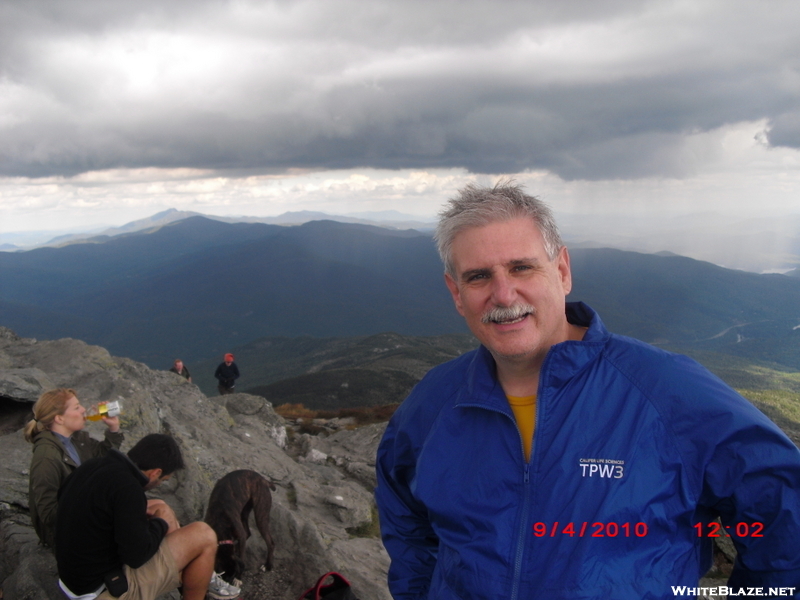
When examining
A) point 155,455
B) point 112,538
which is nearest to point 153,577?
point 112,538

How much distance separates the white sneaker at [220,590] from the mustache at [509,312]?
20.7ft

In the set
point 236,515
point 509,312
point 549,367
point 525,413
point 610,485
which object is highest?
point 509,312

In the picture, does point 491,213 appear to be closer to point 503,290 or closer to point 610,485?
point 503,290

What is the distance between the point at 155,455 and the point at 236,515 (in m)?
2.44

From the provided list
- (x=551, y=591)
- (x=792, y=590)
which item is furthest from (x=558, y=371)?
(x=792, y=590)

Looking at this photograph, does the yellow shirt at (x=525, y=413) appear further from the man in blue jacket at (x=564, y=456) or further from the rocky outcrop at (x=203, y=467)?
the rocky outcrop at (x=203, y=467)

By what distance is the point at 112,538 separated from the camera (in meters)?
5.54

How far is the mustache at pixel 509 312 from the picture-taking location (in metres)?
3.27

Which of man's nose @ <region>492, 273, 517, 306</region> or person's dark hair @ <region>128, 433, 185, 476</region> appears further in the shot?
person's dark hair @ <region>128, 433, 185, 476</region>

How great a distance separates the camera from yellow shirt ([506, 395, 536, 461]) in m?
3.27

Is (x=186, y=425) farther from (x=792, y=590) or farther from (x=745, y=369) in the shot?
(x=745, y=369)

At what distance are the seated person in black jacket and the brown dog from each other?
169 cm

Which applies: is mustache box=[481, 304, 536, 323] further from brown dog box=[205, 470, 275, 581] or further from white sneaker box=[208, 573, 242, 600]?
brown dog box=[205, 470, 275, 581]

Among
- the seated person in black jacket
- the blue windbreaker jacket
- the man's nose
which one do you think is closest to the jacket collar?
the blue windbreaker jacket
